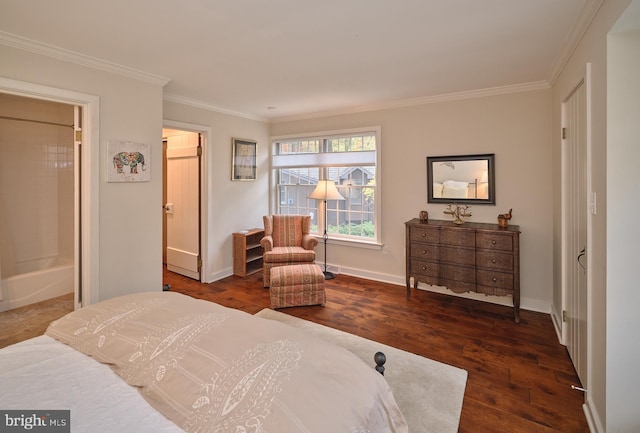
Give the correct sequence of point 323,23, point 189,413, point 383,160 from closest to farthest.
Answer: point 189,413 → point 323,23 → point 383,160

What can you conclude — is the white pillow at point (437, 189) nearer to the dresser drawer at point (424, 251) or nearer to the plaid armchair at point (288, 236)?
the dresser drawer at point (424, 251)

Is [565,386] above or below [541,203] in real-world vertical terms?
below

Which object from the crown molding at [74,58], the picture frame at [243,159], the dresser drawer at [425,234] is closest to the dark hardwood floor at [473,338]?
the dresser drawer at [425,234]

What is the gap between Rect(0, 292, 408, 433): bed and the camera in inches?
36.4

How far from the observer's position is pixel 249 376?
1.06 metres

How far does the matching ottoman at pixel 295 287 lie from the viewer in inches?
135

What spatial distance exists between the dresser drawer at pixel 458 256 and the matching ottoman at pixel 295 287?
1.46 m

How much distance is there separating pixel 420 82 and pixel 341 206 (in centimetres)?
214

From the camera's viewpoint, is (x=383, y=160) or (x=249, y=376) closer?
(x=249, y=376)

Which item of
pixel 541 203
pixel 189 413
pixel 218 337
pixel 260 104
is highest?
pixel 260 104

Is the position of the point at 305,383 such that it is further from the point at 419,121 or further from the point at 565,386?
the point at 419,121

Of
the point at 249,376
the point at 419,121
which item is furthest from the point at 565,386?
the point at 419,121

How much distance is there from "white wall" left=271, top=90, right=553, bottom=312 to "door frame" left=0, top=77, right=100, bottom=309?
10.1ft

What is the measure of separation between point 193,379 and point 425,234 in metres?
3.10
